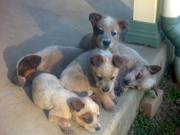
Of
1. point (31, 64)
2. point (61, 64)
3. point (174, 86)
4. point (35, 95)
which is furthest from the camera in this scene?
point (174, 86)

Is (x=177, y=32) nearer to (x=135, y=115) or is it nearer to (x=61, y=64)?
(x=135, y=115)

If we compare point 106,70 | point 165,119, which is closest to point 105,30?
point 106,70

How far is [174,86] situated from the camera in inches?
258

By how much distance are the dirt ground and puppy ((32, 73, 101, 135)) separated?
141 centimetres

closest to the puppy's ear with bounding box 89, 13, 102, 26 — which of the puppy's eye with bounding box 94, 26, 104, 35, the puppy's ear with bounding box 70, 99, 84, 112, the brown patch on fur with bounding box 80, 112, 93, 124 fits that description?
the puppy's eye with bounding box 94, 26, 104, 35

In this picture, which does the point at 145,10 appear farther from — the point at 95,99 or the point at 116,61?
the point at 95,99

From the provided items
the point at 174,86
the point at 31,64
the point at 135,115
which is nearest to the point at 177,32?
the point at 174,86

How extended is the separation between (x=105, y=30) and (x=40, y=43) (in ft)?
5.74

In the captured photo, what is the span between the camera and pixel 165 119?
565 centimetres

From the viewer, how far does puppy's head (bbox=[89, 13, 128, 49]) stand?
4.99m

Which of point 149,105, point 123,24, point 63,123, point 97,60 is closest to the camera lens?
point 63,123

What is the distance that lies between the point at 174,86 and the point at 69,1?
12.3 feet

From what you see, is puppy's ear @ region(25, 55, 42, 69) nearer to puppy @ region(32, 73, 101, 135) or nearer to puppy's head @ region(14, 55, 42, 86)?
puppy's head @ region(14, 55, 42, 86)

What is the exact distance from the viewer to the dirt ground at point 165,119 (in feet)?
17.3
